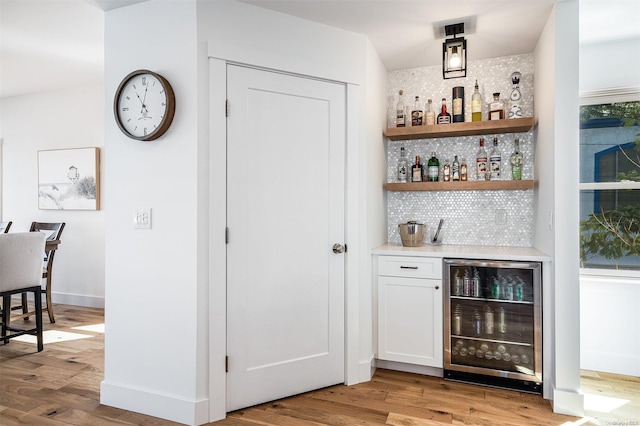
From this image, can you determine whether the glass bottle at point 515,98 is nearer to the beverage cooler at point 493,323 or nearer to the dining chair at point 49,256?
the beverage cooler at point 493,323

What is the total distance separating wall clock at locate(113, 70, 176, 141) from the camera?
227cm

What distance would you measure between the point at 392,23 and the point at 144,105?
1.64 m

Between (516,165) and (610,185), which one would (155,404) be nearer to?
(516,165)

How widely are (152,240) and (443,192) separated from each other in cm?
229

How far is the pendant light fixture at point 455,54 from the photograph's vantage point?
2627 millimetres

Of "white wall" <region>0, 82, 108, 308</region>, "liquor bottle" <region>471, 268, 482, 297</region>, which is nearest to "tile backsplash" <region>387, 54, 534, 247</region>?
"liquor bottle" <region>471, 268, 482, 297</region>

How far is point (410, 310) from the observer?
9.40 feet

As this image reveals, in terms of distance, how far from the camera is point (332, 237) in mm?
2715

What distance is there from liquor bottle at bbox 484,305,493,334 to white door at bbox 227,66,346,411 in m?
1.00

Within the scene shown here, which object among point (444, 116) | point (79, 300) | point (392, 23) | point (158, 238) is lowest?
point (79, 300)

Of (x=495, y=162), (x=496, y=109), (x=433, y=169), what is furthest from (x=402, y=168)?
(x=496, y=109)

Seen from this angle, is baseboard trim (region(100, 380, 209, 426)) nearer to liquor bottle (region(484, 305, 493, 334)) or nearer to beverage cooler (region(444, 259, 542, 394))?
beverage cooler (region(444, 259, 542, 394))

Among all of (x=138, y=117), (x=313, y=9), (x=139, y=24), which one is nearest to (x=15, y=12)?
(x=139, y=24)

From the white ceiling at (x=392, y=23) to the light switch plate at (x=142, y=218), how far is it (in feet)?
4.04
